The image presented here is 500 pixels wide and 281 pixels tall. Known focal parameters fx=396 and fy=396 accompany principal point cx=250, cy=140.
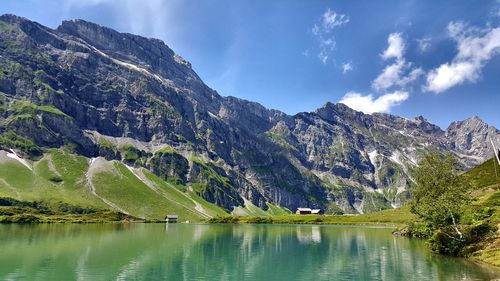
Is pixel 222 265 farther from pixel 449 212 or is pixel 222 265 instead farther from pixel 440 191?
pixel 440 191

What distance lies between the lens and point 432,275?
54.5 meters

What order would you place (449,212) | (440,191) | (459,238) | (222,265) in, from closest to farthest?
(222,265)
(449,212)
(459,238)
(440,191)

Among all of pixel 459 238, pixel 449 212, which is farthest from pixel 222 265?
pixel 459 238

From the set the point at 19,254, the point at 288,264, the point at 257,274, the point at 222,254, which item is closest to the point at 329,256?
the point at 288,264

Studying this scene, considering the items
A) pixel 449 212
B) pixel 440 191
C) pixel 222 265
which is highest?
pixel 440 191

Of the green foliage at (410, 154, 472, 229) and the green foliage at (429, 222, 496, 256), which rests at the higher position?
the green foliage at (410, 154, 472, 229)

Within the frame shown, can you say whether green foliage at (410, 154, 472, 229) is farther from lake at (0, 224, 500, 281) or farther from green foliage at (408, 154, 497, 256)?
lake at (0, 224, 500, 281)

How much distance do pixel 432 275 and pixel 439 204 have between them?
1127 inches

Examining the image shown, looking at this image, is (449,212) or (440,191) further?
(440,191)

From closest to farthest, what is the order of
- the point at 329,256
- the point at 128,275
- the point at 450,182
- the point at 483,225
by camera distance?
the point at 128,275 < the point at 483,225 < the point at 329,256 < the point at 450,182

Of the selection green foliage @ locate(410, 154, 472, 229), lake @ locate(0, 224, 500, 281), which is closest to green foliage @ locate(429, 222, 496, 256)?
green foliage @ locate(410, 154, 472, 229)

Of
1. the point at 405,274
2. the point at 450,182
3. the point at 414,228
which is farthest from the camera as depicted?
the point at 414,228

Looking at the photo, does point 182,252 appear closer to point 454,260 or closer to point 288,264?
point 288,264

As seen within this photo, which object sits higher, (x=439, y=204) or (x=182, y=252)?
(x=439, y=204)
